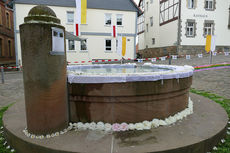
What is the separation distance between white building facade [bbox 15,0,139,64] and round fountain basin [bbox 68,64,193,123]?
53.7 feet

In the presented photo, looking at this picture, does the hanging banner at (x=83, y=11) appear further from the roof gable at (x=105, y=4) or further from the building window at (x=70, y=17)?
the building window at (x=70, y=17)

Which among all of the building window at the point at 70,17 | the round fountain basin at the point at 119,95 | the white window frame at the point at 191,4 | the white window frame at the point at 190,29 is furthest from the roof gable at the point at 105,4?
the round fountain basin at the point at 119,95

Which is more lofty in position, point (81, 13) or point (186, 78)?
point (81, 13)

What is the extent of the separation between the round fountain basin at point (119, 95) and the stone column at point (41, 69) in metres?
0.35

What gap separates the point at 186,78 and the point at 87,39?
17432 millimetres

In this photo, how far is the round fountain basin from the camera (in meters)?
2.45

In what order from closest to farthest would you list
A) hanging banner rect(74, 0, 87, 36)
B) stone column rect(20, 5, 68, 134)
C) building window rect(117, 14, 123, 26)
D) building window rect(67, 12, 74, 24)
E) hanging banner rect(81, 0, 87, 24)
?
stone column rect(20, 5, 68, 134) < hanging banner rect(74, 0, 87, 36) < hanging banner rect(81, 0, 87, 24) < building window rect(67, 12, 74, 24) < building window rect(117, 14, 123, 26)

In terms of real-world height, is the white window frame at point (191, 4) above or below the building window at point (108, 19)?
above

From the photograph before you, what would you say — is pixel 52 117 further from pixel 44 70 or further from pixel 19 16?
pixel 19 16

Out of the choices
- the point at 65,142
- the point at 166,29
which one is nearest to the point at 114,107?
the point at 65,142

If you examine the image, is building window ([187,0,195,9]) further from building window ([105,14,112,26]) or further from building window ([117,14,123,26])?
building window ([105,14,112,26])

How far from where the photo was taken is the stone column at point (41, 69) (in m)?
2.14

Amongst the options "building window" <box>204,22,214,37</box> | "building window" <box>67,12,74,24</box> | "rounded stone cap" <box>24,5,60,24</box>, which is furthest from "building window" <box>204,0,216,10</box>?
"rounded stone cap" <box>24,5,60,24</box>

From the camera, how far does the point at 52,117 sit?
7.48ft
